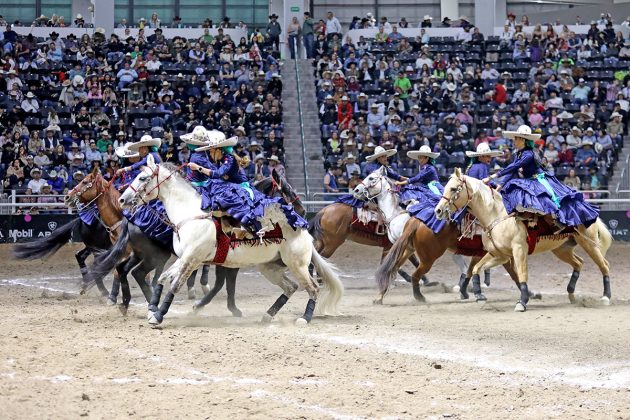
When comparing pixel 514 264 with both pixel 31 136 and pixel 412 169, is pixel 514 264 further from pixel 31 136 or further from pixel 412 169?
pixel 31 136

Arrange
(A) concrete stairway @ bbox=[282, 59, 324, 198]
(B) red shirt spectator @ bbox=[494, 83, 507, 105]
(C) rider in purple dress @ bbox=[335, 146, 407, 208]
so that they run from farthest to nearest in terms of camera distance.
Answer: (B) red shirt spectator @ bbox=[494, 83, 507, 105]
(A) concrete stairway @ bbox=[282, 59, 324, 198]
(C) rider in purple dress @ bbox=[335, 146, 407, 208]

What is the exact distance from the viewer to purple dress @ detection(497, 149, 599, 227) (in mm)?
13383

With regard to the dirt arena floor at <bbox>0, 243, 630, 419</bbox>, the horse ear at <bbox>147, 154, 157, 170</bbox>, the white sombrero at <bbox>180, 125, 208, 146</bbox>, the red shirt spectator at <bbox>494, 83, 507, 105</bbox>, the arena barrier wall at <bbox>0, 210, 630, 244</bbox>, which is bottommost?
the dirt arena floor at <bbox>0, 243, 630, 419</bbox>

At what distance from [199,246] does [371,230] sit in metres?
5.54

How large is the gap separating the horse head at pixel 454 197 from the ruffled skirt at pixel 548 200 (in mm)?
577

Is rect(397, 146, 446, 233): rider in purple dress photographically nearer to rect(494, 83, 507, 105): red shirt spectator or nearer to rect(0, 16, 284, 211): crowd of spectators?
rect(0, 16, 284, 211): crowd of spectators

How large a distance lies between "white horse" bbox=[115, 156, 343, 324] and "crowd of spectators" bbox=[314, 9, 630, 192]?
10644 mm

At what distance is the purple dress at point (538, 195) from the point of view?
1338 cm

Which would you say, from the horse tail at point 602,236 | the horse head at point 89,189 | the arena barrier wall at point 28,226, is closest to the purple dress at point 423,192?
the horse tail at point 602,236

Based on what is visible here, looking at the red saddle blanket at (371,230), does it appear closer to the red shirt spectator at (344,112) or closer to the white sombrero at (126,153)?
the white sombrero at (126,153)

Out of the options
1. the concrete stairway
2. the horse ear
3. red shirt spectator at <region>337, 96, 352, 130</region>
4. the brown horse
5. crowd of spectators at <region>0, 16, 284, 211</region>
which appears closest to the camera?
the horse ear

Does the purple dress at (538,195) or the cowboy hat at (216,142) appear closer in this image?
the cowboy hat at (216,142)

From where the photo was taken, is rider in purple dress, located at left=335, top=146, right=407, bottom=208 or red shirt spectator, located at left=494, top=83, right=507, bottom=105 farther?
red shirt spectator, located at left=494, top=83, right=507, bottom=105

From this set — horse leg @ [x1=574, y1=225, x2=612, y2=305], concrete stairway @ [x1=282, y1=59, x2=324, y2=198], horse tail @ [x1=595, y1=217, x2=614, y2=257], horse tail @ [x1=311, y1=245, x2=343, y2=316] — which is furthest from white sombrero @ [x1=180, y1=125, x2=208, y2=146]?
concrete stairway @ [x1=282, y1=59, x2=324, y2=198]
